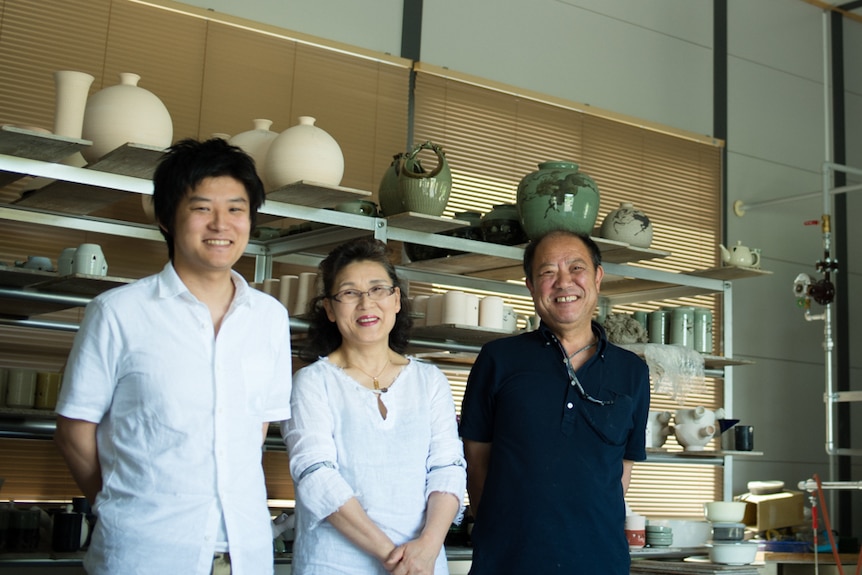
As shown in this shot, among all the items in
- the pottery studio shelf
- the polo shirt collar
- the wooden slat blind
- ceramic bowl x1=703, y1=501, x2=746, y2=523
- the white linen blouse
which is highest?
the wooden slat blind

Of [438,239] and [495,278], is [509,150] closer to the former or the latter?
[495,278]

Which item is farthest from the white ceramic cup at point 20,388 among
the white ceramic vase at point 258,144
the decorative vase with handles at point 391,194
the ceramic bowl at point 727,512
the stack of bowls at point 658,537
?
the ceramic bowl at point 727,512

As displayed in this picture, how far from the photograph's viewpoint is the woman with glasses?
6.47 ft

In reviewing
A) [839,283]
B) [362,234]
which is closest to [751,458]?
[839,283]

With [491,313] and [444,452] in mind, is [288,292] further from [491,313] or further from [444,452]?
[444,452]

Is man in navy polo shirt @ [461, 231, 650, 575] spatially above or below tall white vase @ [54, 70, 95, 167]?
below

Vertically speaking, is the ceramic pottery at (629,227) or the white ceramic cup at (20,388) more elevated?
the ceramic pottery at (629,227)

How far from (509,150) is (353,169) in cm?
92

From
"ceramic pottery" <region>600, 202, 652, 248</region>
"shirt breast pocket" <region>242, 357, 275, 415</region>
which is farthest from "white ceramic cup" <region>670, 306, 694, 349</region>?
"shirt breast pocket" <region>242, 357, 275, 415</region>

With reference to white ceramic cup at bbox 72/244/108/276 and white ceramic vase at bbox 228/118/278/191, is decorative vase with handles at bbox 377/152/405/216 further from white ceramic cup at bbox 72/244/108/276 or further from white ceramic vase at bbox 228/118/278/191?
white ceramic cup at bbox 72/244/108/276

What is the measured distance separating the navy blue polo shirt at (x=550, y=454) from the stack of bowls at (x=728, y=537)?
192cm

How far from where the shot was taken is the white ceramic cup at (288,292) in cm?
345

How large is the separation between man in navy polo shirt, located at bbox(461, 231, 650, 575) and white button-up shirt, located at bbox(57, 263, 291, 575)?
0.57 meters

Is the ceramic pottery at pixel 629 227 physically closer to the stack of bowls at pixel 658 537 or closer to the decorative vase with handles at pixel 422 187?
the decorative vase with handles at pixel 422 187
